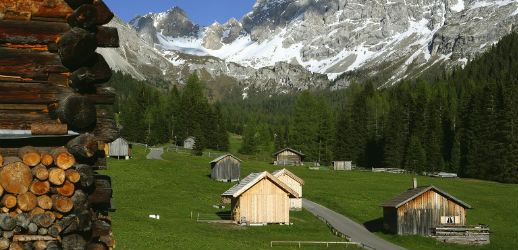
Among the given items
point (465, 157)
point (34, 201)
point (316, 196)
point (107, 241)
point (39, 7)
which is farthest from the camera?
point (465, 157)

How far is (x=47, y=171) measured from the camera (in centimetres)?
978

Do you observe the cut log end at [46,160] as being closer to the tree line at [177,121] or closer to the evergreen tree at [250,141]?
the tree line at [177,121]

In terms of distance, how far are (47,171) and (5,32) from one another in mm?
2874

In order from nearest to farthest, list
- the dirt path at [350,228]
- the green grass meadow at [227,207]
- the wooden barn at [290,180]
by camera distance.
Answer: the green grass meadow at [227,207]
the dirt path at [350,228]
the wooden barn at [290,180]

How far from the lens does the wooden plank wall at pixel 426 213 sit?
47.0 m

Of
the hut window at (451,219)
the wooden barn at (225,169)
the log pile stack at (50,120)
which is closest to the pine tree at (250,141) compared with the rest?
the wooden barn at (225,169)

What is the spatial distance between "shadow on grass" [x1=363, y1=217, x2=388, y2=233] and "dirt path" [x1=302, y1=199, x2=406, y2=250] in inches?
28.5

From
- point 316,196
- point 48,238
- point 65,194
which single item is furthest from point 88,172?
point 316,196

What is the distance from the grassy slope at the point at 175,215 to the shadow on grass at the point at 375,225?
16.3 ft

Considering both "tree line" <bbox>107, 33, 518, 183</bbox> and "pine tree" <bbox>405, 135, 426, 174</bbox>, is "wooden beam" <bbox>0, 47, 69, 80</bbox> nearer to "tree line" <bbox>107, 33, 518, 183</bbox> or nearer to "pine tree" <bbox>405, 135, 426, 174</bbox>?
"tree line" <bbox>107, 33, 518, 183</bbox>

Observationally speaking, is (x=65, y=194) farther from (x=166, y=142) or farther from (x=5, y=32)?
(x=166, y=142)

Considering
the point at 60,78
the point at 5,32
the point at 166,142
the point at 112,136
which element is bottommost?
the point at 112,136

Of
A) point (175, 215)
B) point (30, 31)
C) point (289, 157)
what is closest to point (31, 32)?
point (30, 31)

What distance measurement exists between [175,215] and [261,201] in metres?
8.03
